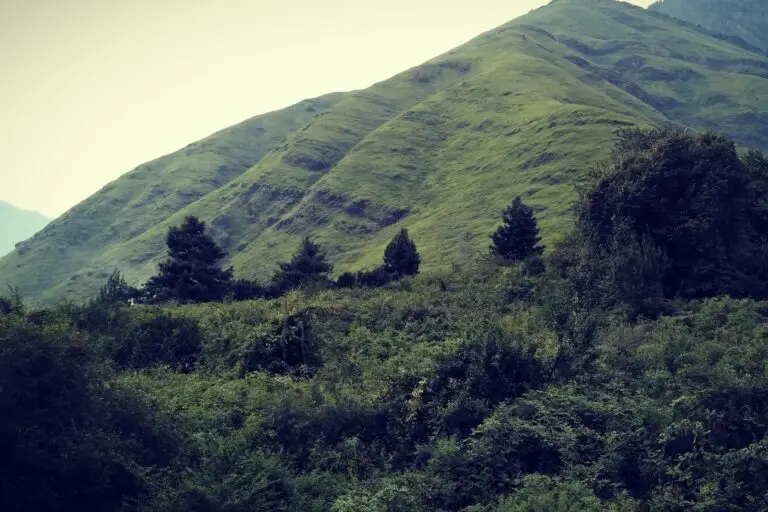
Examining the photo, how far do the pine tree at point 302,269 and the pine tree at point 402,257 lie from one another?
5585 mm

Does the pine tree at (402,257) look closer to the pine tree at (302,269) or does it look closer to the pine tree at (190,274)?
the pine tree at (302,269)

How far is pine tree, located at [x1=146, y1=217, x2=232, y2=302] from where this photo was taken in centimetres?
6225

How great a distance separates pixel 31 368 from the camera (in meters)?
31.3

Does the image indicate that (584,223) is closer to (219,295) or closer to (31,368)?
(219,295)

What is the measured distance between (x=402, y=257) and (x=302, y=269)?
30.3 feet

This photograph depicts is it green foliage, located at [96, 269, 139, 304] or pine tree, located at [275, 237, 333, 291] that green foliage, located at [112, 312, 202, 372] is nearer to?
green foliage, located at [96, 269, 139, 304]

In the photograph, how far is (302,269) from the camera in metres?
66.0

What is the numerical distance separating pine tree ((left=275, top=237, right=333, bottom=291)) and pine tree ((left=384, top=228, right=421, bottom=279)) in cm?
558

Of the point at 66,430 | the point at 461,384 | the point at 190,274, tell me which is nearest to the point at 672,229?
the point at 461,384

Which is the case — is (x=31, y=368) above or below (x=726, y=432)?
above

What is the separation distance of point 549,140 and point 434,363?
122 m

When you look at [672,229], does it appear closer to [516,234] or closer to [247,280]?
[516,234]

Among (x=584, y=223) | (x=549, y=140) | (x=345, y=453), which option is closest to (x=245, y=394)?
(x=345, y=453)

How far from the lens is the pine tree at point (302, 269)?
210ft
